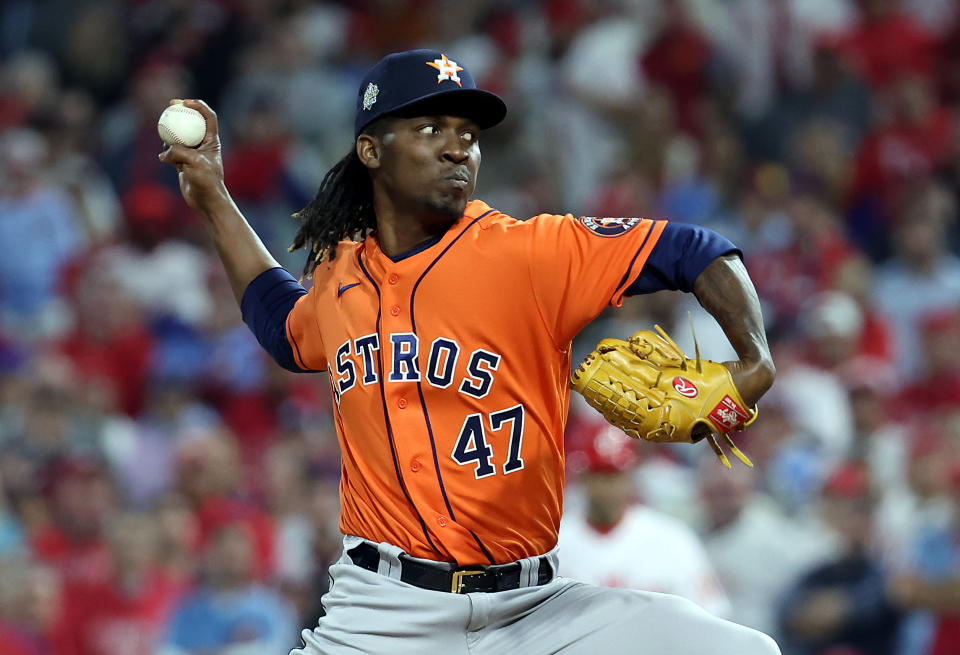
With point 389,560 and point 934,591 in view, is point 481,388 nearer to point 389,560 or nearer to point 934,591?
point 389,560

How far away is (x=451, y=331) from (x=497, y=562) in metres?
0.55

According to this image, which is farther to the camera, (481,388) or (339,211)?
(339,211)

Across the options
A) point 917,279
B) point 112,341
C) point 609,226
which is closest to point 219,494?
point 112,341

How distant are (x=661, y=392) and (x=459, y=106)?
2.81ft

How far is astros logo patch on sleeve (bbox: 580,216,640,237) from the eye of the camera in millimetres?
3184

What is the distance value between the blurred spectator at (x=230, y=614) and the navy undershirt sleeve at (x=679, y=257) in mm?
3616

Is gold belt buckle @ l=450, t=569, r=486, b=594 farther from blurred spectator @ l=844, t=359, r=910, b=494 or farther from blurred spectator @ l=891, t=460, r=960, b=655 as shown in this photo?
blurred spectator @ l=844, t=359, r=910, b=494

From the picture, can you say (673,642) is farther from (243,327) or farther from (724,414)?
(243,327)

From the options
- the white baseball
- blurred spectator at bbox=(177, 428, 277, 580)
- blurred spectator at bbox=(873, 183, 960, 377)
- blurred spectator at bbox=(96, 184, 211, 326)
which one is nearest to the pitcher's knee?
the white baseball

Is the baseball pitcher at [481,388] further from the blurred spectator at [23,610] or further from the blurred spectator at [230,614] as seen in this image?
the blurred spectator at [23,610]

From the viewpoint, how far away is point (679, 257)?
3098 mm

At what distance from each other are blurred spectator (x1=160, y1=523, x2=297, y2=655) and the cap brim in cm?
340

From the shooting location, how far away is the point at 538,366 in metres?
3.28

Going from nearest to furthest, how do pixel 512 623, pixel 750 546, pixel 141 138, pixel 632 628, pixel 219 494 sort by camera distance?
pixel 632 628, pixel 512 623, pixel 750 546, pixel 219 494, pixel 141 138
